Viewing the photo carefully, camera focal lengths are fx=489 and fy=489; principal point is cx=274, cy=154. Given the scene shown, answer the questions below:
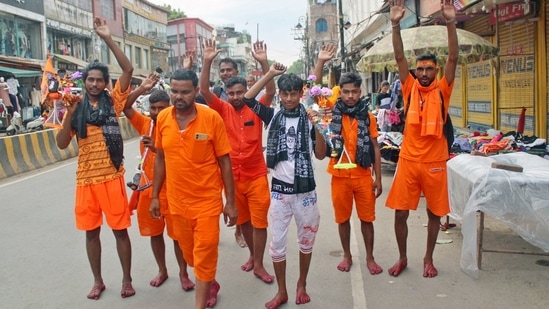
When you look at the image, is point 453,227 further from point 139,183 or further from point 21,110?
point 21,110

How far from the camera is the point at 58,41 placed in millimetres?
27984

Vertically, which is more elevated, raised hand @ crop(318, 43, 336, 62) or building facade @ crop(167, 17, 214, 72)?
building facade @ crop(167, 17, 214, 72)

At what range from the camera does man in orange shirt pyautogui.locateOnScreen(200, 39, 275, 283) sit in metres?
4.30

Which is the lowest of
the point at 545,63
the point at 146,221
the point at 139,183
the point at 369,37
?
the point at 146,221

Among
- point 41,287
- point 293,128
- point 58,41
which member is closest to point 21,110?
→ point 58,41

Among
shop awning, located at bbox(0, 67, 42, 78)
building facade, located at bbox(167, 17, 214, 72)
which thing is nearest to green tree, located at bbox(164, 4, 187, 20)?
building facade, located at bbox(167, 17, 214, 72)

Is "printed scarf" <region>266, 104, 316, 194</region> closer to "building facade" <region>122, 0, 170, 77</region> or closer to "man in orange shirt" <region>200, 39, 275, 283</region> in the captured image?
"man in orange shirt" <region>200, 39, 275, 283</region>

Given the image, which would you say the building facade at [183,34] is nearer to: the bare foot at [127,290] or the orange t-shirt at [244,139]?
the orange t-shirt at [244,139]

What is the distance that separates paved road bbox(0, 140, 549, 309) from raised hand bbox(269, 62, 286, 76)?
1829 millimetres

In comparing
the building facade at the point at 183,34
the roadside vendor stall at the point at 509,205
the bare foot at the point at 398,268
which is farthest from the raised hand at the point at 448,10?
the building facade at the point at 183,34

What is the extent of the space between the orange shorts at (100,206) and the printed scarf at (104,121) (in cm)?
22

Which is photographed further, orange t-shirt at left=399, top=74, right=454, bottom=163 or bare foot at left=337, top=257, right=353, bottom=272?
bare foot at left=337, top=257, right=353, bottom=272

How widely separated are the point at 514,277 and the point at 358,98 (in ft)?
6.80

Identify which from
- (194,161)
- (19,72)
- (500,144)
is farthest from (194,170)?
(19,72)
